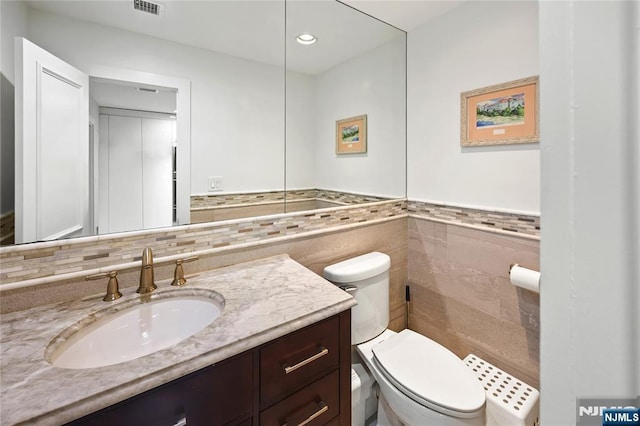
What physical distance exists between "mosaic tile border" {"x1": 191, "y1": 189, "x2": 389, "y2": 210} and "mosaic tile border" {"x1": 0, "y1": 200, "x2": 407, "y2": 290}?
0.35 feet

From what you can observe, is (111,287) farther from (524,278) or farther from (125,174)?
(524,278)

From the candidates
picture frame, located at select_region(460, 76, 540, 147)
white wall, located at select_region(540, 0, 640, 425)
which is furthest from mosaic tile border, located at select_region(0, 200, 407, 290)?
white wall, located at select_region(540, 0, 640, 425)

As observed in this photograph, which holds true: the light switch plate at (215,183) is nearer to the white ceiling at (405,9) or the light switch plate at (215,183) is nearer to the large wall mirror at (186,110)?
the large wall mirror at (186,110)

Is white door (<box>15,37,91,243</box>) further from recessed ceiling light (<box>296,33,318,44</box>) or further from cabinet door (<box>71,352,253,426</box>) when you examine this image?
recessed ceiling light (<box>296,33,318,44</box>)

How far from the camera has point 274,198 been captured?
5.19 ft

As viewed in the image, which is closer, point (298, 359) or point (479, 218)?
point (298, 359)

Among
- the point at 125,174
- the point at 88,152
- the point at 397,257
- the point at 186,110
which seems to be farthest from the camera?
the point at 397,257

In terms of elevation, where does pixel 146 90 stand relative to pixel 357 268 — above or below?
above

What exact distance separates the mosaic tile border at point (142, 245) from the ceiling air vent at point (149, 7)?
91 centimetres

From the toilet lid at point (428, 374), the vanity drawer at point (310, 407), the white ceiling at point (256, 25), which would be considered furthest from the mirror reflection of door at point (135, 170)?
the toilet lid at point (428, 374)

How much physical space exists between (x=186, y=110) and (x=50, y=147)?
51 cm

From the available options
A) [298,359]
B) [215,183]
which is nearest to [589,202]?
[298,359]

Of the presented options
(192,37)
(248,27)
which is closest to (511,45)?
(248,27)

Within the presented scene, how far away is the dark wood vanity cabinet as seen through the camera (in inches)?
27.0
